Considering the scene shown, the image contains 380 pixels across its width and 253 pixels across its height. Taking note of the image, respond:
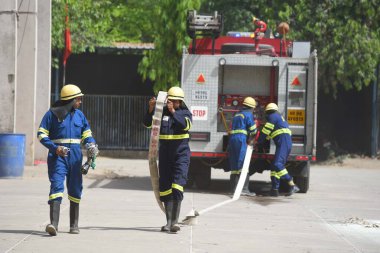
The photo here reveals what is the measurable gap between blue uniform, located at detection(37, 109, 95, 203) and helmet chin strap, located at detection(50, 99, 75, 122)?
43 mm

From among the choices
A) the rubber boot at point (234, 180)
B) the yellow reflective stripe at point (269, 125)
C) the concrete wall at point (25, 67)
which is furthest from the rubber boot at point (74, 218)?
the concrete wall at point (25, 67)

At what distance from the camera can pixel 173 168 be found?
11297 millimetres

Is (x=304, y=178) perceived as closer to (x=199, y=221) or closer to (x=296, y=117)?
(x=296, y=117)

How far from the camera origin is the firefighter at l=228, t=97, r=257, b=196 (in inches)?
663

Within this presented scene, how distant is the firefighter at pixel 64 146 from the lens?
10.5m

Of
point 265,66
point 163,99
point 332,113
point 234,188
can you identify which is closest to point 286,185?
point 234,188

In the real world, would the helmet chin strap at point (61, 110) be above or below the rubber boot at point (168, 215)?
above

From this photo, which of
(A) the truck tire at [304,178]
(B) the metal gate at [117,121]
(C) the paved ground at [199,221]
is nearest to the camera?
(C) the paved ground at [199,221]

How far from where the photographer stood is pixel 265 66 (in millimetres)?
17672

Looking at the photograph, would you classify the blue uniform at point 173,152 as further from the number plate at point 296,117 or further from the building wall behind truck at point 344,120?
the building wall behind truck at point 344,120

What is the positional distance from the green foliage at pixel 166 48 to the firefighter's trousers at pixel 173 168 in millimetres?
16785

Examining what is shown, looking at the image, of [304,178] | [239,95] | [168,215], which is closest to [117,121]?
[239,95]

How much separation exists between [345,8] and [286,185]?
36.5ft

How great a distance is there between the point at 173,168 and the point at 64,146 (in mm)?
1484
